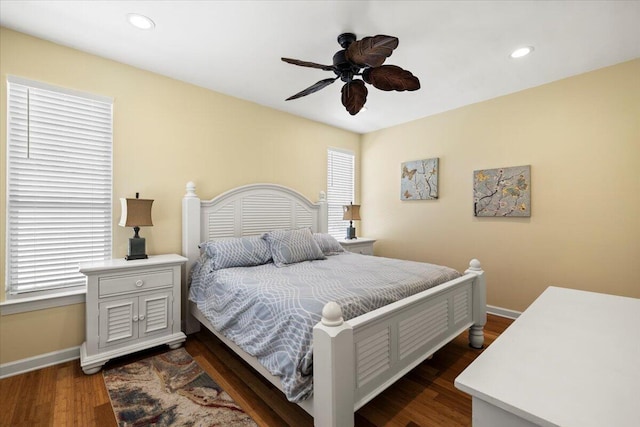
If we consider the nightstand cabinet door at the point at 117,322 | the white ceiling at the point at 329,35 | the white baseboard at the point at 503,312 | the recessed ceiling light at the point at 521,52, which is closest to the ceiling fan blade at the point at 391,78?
the white ceiling at the point at 329,35

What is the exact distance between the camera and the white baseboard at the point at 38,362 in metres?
2.18

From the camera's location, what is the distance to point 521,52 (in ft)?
8.22

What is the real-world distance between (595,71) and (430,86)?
1531mm

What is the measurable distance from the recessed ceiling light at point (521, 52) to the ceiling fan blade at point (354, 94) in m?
1.45

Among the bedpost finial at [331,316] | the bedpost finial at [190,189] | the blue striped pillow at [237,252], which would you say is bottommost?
the bedpost finial at [331,316]

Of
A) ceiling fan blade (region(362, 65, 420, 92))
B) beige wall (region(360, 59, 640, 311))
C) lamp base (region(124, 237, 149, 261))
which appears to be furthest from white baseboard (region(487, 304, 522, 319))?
lamp base (region(124, 237, 149, 261))

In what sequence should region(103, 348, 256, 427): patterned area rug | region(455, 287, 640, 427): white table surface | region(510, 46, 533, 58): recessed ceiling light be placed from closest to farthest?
region(455, 287, 640, 427): white table surface
region(103, 348, 256, 427): patterned area rug
region(510, 46, 533, 58): recessed ceiling light

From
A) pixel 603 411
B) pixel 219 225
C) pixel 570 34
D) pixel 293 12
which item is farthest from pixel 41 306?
pixel 570 34

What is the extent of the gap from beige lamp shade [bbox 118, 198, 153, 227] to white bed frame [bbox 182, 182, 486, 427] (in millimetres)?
449

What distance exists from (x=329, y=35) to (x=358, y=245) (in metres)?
2.79

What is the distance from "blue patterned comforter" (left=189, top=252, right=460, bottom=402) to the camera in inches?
61.8

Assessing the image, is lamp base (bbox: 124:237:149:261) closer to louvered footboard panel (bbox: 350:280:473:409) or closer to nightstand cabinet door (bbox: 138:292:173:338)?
nightstand cabinet door (bbox: 138:292:173:338)

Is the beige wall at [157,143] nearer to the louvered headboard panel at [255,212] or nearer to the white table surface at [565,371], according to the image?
the louvered headboard panel at [255,212]

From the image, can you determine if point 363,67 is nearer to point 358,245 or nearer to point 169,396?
point 358,245
